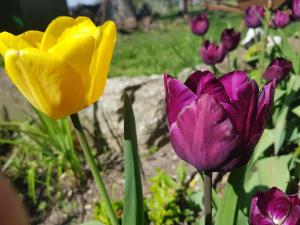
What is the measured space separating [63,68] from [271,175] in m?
1.03

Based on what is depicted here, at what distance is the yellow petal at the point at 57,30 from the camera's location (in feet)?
3.32

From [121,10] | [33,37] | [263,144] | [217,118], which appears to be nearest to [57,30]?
[33,37]

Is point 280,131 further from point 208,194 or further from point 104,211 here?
point 208,194

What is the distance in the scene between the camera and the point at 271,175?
66.1 inches

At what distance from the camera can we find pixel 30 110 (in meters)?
3.43

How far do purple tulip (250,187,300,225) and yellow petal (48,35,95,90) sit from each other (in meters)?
0.46

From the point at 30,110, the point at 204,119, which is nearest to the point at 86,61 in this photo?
the point at 204,119

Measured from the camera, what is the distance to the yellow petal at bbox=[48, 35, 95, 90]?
872 millimetres

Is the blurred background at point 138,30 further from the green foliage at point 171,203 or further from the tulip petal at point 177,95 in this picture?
the tulip petal at point 177,95

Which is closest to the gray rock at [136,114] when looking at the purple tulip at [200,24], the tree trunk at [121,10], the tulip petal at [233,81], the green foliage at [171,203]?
the purple tulip at [200,24]

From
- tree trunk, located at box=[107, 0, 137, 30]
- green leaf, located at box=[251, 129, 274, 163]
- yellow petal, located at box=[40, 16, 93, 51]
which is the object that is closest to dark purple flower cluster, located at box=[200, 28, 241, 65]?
green leaf, located at box=[251, 129, 274, 163]

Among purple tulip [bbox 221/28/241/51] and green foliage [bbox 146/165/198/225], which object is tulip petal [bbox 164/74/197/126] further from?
purple tulip [bbox 221/28/241/51]

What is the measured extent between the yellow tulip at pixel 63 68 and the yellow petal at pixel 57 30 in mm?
57

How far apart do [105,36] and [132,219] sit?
1.28 ft
